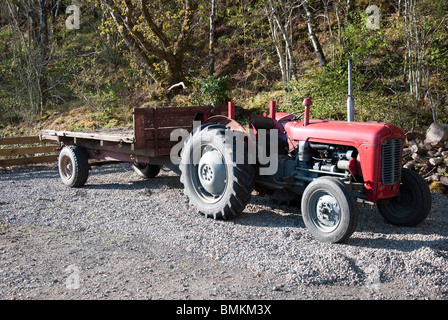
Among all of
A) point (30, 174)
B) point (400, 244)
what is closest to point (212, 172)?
point (400, 244)

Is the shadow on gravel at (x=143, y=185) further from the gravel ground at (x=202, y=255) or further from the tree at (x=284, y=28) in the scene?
the tree at (x=284, y=28)

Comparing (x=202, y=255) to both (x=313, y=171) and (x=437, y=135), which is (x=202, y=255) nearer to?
(x=313, y=171)

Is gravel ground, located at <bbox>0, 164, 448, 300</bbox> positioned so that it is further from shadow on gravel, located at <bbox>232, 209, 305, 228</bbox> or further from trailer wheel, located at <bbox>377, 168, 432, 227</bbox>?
trailer wheel, located at <bbox>377, 168, 432, 227</bbox>

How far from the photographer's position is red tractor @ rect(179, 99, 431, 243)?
4824mm

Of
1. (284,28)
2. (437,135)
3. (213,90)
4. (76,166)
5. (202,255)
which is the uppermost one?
(284,28)

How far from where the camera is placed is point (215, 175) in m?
5.75

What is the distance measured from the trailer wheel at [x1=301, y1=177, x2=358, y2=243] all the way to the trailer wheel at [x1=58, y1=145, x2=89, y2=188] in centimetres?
448

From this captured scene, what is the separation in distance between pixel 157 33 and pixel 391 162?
10.2 metres

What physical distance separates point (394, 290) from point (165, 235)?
2592 mm

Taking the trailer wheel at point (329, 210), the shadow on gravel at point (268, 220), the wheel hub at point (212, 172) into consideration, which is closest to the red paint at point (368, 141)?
the trailer wheel at point (329, 210)

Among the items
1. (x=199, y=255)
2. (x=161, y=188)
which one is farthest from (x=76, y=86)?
(x=199, y=255)

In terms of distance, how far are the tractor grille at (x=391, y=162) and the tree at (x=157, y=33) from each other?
9.62 metres

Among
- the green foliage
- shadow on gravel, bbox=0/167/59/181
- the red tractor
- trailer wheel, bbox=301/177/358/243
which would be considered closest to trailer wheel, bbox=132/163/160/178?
shadow on gravel, bbox=0/167/59/181

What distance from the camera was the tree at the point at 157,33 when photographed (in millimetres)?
13285
